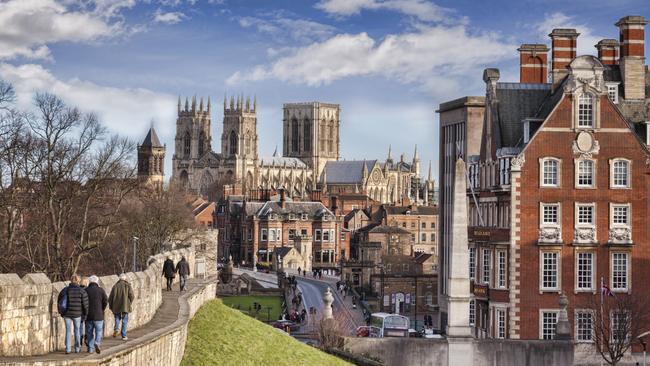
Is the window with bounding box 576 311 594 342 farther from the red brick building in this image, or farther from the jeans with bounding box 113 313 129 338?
the jeans with bounding box 113 313 129 338

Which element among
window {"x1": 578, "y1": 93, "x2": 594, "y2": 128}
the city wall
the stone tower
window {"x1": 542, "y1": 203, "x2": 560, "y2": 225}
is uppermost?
the stone tower

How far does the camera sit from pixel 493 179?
55.9 m

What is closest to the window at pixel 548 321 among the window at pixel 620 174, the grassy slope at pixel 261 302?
the window at pixel 620 174

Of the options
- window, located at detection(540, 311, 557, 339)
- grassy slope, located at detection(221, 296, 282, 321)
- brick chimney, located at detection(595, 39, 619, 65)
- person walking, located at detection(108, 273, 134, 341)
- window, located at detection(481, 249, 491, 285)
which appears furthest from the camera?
grassy slope, located at detection(221, 296, 282, 321)

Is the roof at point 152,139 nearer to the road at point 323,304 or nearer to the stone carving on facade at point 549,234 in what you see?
the road at point 323,304

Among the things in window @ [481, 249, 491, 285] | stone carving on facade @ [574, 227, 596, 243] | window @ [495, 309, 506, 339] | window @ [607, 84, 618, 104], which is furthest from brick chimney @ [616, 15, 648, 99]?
window @ [495, 309, 506, 339]

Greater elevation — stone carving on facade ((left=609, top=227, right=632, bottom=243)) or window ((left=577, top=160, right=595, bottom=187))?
window ((left=577, top=160, right=595, bottom=187))

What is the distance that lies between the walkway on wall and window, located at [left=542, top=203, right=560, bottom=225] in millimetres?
23678

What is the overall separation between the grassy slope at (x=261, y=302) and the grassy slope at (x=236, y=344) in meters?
42.8

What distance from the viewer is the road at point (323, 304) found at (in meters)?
76.5

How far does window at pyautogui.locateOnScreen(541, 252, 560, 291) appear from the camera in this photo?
2071 inches

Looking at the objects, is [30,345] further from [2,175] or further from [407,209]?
[407,209]

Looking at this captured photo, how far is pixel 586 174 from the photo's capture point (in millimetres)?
52969

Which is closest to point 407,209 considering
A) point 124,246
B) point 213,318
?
point 124,246
